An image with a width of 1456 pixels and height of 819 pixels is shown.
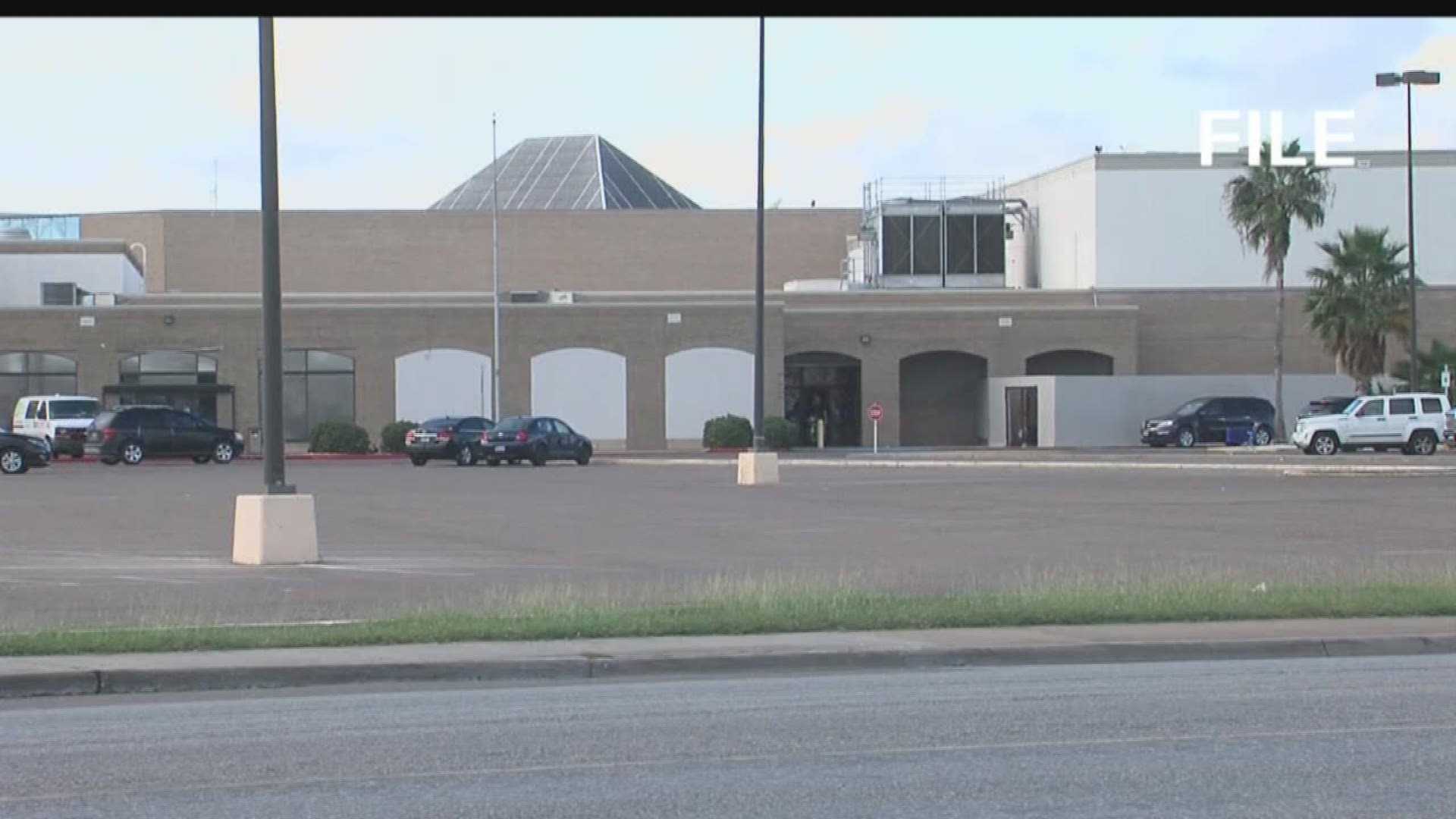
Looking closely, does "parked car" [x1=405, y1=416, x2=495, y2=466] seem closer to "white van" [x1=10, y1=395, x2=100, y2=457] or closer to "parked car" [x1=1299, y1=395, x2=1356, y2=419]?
"white van" [x1=10, y1=395, x2=100, y2=457]

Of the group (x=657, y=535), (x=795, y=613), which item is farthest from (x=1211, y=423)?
(x=795, y=613)

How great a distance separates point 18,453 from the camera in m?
43.7

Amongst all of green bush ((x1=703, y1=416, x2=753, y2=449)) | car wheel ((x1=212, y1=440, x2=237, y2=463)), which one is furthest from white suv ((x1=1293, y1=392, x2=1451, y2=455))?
car wheel ((x1=212, y1=440, x2=237, y2=463))

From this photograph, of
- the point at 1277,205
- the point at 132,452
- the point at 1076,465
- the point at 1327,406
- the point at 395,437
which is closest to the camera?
the point at 1076,465

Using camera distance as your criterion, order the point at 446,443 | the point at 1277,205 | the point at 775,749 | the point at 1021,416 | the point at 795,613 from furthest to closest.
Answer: the point at 1021,416
the point at 1277,205
the point at 446,443
the point at 795,613
the point at 775,749

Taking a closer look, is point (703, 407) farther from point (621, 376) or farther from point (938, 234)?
point (938, 234)

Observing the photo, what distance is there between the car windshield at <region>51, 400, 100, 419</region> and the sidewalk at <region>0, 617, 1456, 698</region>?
133 feet

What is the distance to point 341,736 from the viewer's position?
11.0 meters

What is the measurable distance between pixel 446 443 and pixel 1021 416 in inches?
910

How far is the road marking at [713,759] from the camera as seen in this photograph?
943 cm

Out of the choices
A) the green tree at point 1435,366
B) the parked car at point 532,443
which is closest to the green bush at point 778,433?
the parked car at point 532,443

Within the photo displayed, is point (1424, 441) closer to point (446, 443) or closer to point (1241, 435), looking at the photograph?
point (1241, 435)

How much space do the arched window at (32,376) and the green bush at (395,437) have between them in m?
11.5

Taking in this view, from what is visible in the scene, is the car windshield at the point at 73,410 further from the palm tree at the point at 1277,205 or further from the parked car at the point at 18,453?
the palm tree at the point at 1277,205
